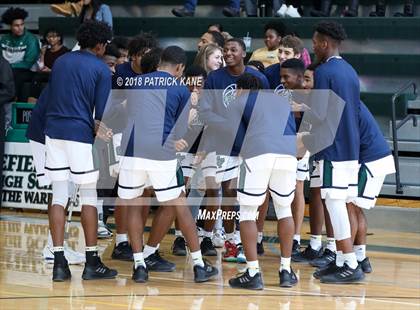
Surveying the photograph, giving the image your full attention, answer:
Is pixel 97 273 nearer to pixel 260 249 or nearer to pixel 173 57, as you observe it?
pixel 173 57

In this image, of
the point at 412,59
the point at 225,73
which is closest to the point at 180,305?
the point at 225,73

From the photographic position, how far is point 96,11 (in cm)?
1437

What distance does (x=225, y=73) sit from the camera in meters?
9.60

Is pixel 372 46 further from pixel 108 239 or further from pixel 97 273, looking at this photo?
pixel 97 273

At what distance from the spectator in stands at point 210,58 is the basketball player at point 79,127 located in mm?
1718

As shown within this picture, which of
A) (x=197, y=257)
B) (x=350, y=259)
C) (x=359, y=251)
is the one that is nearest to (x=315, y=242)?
(x=359, y=251)

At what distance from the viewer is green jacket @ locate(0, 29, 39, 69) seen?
1491 centimetres

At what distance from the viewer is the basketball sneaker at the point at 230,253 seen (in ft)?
31.4

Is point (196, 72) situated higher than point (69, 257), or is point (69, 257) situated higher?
point (196, 72)

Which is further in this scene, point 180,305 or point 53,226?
point 53,226

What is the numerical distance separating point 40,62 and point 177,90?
7112 mm

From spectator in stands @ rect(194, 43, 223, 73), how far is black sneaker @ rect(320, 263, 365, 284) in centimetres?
252

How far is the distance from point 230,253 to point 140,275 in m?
1.42

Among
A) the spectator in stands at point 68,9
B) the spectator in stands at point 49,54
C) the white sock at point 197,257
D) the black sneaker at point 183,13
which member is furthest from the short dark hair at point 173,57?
the spectator in stands at point 68,9
